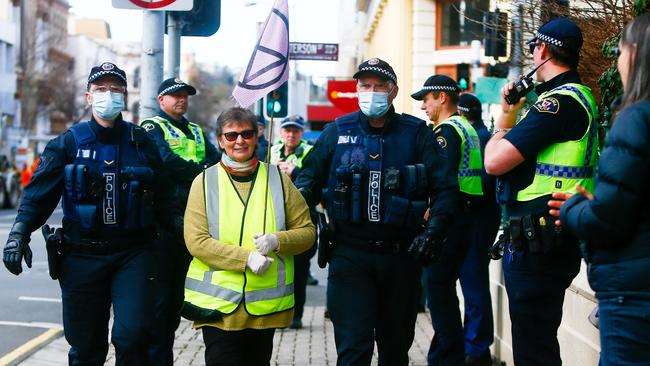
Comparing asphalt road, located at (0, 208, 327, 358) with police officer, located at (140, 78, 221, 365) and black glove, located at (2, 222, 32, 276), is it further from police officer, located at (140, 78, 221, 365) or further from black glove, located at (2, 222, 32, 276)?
black glove, located at (2, 222, 32, 276)

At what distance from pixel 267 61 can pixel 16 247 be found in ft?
6.76

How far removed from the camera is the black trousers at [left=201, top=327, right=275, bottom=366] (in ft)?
18.3

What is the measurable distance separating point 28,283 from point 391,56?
17530mm

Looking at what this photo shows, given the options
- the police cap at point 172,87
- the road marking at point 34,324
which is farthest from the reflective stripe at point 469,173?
the road marking at point 34,324

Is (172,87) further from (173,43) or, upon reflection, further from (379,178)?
(379,178)

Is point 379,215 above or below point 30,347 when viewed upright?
above

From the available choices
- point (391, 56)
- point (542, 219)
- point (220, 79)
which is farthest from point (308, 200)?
point (220, 79)

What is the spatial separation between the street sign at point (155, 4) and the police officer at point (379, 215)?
2228 mm

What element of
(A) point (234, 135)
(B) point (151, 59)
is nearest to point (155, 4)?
(B) point (151, 59)

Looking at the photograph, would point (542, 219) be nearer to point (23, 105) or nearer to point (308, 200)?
point (308, 200)

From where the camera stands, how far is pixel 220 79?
139875 mm

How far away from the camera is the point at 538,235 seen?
17.1 feet

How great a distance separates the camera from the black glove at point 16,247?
6.19 meters

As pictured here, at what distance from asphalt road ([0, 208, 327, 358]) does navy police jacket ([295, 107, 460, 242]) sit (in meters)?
3.92
